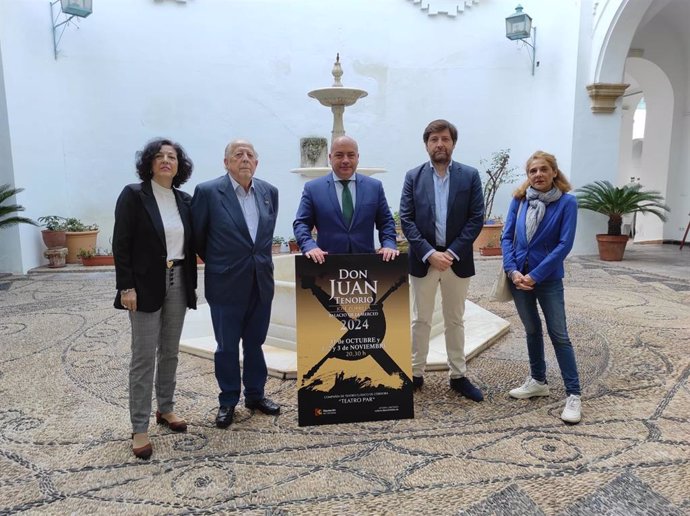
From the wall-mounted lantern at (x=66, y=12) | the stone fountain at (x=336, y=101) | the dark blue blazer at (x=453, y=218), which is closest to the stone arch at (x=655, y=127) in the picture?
the stone fountain at (x=336, y=101)

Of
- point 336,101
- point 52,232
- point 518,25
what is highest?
point 518,25

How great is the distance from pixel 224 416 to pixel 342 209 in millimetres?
1292

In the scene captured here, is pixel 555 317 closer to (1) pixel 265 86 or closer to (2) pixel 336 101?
(2) pixel 336 101

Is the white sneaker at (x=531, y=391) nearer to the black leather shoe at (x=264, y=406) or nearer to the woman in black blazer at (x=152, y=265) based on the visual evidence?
the black leather shoe at (x=264, y=406)

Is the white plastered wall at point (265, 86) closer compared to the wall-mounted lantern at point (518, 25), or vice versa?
the white plastered wall at point (265, 86)

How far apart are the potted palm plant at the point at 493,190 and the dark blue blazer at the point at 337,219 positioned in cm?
687

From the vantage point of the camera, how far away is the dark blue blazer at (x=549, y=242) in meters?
2.76

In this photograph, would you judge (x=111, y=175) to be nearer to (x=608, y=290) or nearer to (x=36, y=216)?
(x=36, y=216)

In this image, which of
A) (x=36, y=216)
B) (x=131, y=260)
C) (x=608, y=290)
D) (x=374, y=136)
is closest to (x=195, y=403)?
(x=131, y=260)

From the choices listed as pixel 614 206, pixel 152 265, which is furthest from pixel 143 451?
pixel 614 206

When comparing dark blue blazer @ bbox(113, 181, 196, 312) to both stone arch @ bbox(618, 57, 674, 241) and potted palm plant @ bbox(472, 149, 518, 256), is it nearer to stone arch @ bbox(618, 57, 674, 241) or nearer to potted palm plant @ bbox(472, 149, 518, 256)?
potted palm plant @ bbox(472, 149, 518, 256)

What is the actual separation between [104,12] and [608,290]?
8.89 metres

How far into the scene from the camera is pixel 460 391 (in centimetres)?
315

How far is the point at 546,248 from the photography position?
2828 millimetres
